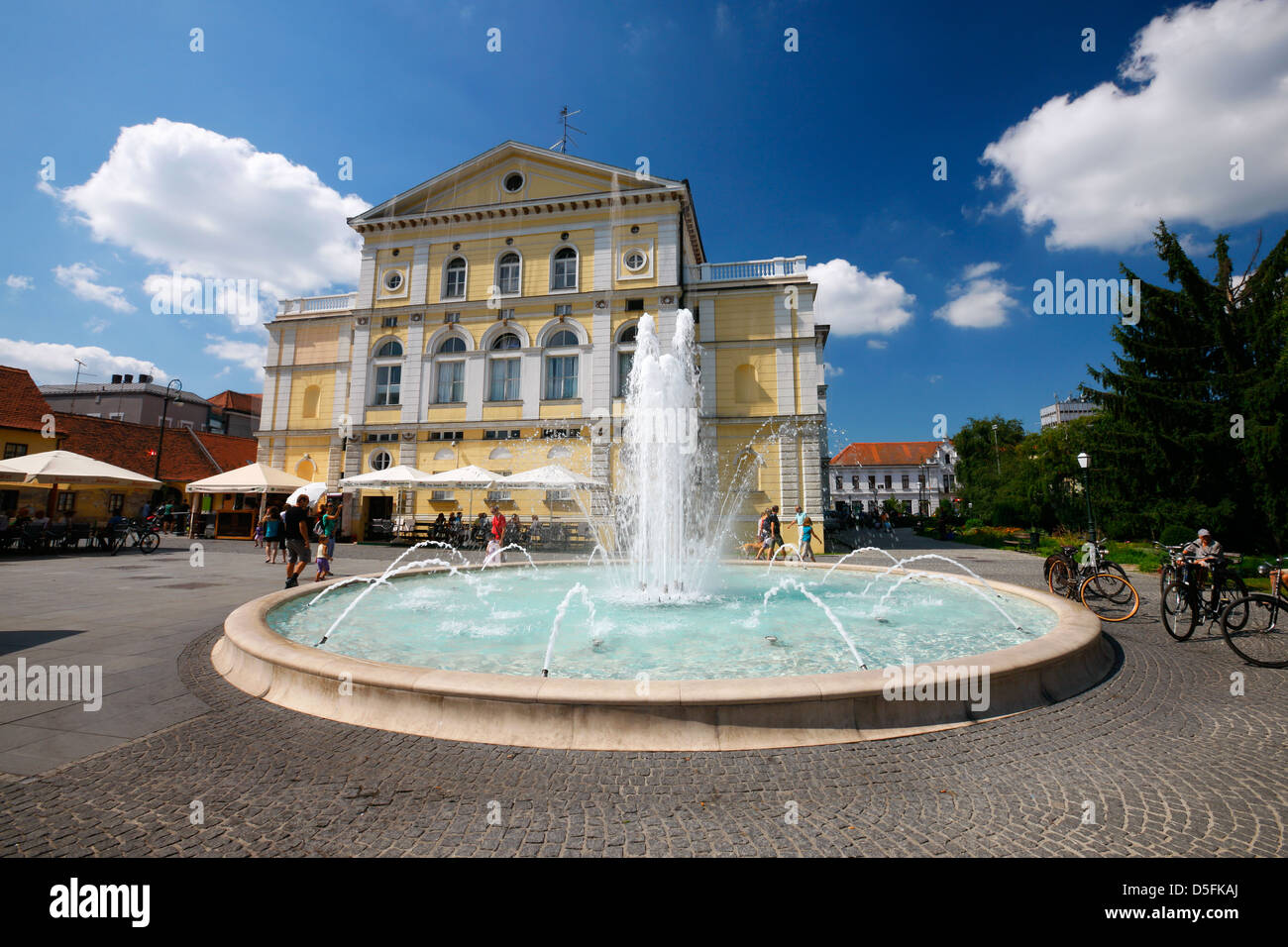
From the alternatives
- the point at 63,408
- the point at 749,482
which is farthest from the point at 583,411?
the point at 63,408

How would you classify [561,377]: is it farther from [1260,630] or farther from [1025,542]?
[1260,630]

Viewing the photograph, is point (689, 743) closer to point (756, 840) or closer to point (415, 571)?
point (756, 840)

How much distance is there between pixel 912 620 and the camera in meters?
7.68

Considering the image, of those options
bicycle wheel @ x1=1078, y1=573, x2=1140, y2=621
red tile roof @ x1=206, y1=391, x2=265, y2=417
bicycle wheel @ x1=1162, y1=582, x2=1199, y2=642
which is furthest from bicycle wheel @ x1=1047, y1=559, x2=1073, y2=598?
red tile roof @ x1=206, y1=391, x2=265, y2=417

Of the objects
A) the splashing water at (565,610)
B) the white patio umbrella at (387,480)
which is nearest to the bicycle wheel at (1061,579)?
the splashing water at (565,610)

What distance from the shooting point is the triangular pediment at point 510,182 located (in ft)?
92.0

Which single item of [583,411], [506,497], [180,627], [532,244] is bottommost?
[180,627]

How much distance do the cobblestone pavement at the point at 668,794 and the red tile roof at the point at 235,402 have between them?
68.8 m

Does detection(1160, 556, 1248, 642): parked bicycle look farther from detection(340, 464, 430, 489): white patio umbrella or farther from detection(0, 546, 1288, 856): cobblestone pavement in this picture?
detection(340, 464, 430, 489): white patio umbrella

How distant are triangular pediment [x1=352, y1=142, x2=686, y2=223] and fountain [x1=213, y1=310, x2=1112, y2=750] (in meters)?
19.4

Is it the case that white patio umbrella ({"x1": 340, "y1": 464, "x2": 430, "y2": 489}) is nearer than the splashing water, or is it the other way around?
the splashing water

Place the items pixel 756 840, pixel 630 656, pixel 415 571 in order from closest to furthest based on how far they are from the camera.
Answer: pixel 756 840 → pixel 630 656 → pixel 415 571

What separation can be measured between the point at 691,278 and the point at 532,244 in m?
8.79

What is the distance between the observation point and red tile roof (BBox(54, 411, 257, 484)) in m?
32.7
